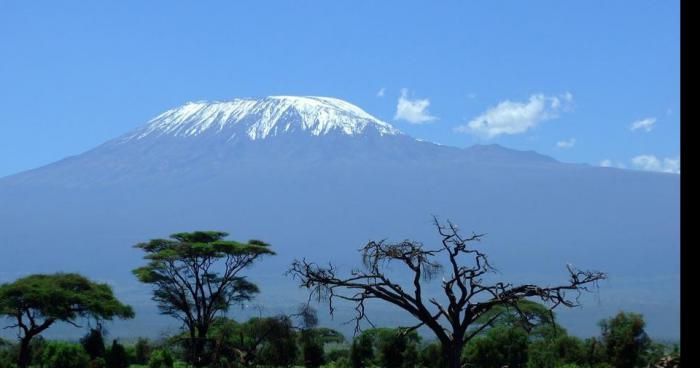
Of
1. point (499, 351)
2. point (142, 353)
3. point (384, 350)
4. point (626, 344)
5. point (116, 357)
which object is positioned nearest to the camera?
point (499, 351)

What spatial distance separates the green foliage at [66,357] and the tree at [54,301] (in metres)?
2.67

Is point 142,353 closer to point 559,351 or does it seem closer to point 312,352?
point 312,352

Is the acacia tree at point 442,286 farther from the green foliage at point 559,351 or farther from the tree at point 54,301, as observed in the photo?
the tree at point 54,301

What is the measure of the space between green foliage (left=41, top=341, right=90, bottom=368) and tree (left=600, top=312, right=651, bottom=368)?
19365 mm

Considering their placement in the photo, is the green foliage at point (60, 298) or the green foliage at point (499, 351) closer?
the green foliage at point (499, 351)

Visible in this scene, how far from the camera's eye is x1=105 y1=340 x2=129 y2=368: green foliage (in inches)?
1688

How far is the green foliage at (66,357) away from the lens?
123 feet

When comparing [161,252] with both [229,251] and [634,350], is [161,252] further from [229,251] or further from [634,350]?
[634,350]

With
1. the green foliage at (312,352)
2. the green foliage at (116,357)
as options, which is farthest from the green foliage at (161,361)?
the green foliage at (312,352)

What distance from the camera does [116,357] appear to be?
43312mm

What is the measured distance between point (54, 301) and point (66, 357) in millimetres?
6429

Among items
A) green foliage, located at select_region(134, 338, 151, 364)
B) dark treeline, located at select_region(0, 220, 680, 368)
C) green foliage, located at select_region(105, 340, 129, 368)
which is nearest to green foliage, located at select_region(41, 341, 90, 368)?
dark treeline, located at select_region(0, 220, 680, 368)

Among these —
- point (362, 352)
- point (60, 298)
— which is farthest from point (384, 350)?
point (60, 298)
